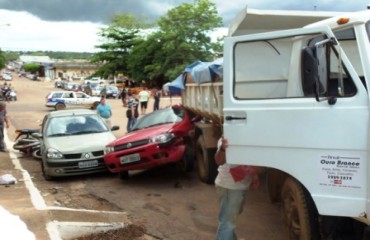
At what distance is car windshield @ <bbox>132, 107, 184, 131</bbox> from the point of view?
31.4ft

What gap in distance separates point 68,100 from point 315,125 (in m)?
32.9

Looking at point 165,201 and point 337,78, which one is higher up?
point 337,78

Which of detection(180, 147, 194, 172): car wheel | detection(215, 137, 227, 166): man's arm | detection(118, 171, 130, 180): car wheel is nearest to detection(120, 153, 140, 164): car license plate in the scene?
detection(118, 171, 130, 180): car wheel

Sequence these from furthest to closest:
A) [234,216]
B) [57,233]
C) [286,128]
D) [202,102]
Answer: [202,102] → [57,233] → [234,216] → [286,128]

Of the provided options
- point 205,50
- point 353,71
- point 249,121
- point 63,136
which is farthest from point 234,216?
point 205,50

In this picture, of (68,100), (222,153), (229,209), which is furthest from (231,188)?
(68,100)

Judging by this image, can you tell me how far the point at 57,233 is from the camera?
560 cm

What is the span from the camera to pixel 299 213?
4121 millimetres

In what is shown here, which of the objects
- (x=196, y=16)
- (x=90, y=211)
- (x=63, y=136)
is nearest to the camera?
(x=90, y=211)

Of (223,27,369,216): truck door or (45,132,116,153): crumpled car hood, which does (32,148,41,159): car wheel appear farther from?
(223,27,369,216): truck door

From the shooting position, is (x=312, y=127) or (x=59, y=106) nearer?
(x=312, y=127)

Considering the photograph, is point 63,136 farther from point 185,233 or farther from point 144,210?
point 185,233

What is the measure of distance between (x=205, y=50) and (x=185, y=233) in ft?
134

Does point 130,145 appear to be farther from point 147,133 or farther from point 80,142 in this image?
point 80,142
